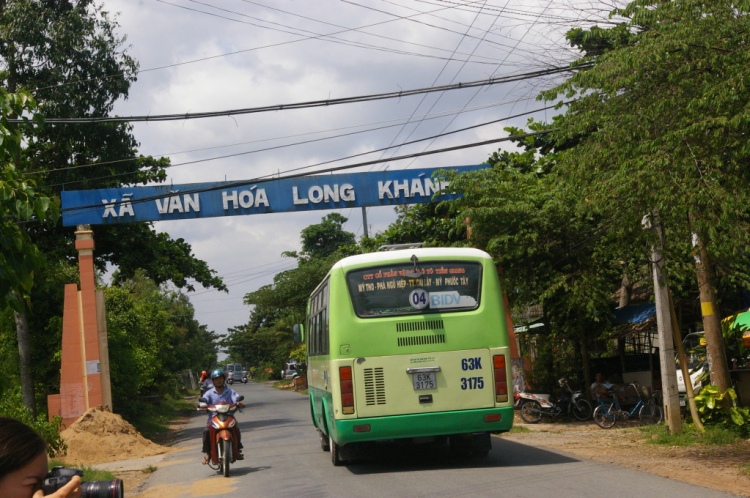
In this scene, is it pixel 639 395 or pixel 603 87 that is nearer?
pixel 603 87

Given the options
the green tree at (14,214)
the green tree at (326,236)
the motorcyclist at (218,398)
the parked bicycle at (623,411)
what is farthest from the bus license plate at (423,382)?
the green tree at (326,236)

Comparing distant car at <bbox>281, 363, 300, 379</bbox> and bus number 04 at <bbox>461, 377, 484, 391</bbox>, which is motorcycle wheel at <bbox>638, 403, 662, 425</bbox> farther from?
distant car at <bbox>281, 363, 300, 379</bbox>

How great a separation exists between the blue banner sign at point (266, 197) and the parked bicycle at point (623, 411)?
6.30 m

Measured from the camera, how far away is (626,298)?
Result: 22.4 m

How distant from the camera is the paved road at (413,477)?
342 inches

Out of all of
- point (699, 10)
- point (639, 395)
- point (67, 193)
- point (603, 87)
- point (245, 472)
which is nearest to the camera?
point (699, 10)

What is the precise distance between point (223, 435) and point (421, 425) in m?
3.30

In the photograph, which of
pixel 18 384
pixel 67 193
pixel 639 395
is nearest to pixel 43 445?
pixel 639 395

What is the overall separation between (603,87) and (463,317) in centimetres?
360

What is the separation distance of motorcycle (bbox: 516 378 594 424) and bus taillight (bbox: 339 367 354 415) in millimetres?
9133

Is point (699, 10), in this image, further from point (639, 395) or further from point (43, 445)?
point (639, 395)

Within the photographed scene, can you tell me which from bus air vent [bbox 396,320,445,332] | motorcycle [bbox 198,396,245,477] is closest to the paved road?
motorcycle [bbox 198,396,245,477]

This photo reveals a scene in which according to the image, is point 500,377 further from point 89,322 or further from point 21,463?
point 89,322

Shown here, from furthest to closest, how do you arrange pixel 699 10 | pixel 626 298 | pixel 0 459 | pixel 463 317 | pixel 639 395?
pixel 626 298
pixel 639 395
pixel 463 317
pixel 699 10
pixel 0 459
